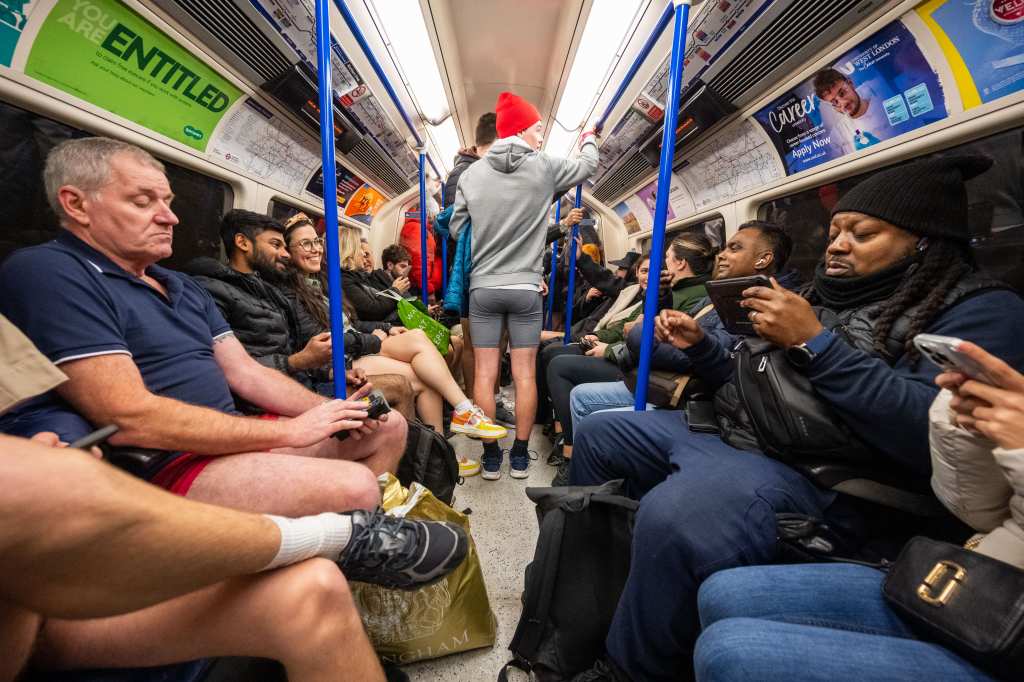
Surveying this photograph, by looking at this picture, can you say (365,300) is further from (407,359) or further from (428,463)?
(428,463)

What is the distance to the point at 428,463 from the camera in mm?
1824

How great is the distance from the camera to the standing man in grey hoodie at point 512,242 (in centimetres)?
229

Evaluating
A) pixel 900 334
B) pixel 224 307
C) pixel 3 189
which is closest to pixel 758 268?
pixel 900 334

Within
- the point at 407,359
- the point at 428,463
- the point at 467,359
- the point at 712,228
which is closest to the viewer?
the point at 428,463

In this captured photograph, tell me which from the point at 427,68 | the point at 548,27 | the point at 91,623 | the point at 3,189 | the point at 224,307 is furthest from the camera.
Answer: the point at 427,68

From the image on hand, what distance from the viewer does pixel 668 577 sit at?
1.02 metres

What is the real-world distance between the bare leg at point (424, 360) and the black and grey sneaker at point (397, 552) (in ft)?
4.48

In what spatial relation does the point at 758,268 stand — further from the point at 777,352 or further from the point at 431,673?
the point at 431,673

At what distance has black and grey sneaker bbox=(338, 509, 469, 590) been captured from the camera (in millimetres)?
910

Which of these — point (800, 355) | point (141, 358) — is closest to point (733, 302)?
point (800, 355)

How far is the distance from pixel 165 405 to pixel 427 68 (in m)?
3.61

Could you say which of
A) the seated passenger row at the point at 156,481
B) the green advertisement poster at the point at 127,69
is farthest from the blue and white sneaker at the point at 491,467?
the green advertisement poster at the point at 127,69

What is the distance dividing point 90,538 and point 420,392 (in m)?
2.06

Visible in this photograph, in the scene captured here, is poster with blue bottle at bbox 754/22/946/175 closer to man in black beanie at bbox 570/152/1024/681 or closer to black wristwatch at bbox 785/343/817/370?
man in black beanie at bbox 570/152/1024/681
